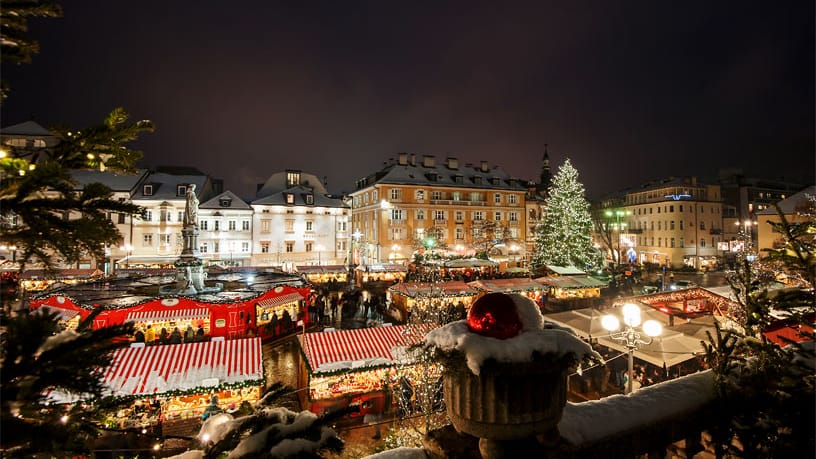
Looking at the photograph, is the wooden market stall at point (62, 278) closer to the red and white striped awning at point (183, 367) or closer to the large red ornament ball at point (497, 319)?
the red and white striped awning at point (183, 367)

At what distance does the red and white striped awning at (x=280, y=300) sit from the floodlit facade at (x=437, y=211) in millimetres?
20780

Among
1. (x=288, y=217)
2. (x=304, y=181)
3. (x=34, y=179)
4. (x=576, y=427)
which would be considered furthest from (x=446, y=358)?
(x=304, y=181)

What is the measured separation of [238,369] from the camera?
902 cm

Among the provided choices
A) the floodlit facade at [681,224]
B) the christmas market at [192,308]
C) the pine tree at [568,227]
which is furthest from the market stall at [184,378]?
the floodlit facade at [681,224]

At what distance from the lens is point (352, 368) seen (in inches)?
378

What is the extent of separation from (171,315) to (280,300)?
175 inches

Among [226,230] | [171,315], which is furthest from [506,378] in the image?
[226,230]

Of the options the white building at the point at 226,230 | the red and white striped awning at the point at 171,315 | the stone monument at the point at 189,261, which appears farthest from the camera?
the white building at the point at 226,230

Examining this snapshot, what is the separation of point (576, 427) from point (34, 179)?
117 inches

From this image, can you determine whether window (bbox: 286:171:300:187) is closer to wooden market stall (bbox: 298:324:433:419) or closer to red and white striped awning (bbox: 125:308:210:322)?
red and white striped awning (bbox: 125:308:210:322)

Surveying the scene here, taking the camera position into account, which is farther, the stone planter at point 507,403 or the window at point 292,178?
the window at point 292,178

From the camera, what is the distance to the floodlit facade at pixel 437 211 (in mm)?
42375

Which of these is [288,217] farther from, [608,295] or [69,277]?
[608,295]

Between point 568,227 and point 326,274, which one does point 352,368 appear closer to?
point 326,274
